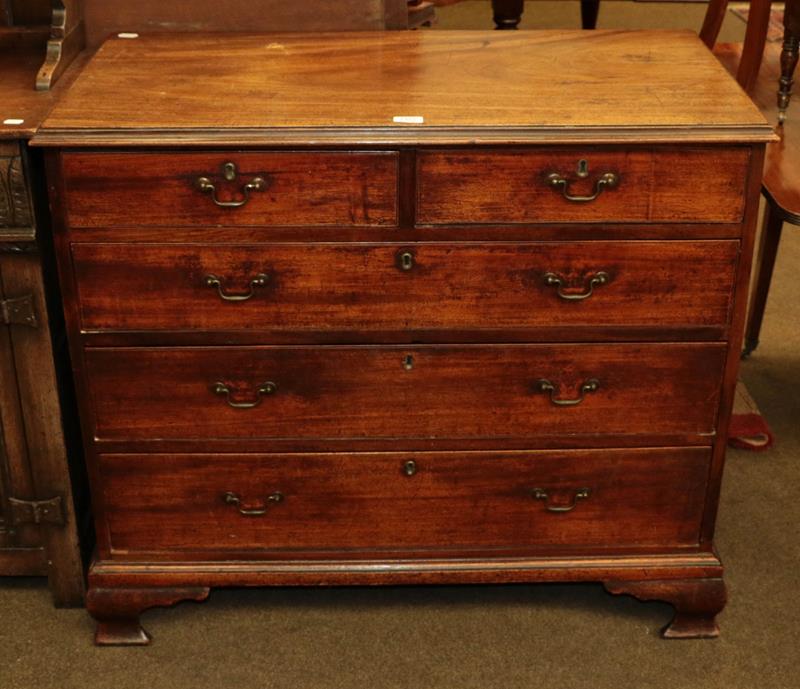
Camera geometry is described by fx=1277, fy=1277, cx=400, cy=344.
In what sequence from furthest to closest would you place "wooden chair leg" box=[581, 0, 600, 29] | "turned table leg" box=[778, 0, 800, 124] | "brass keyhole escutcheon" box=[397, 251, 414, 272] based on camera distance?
"wooden chair leg" box=[581, 0, 600, 29] → "turned table leg" box=[778, 0, 800, 124] → "brass keyhole escutcheon" box=[397, 251, 414, 272]

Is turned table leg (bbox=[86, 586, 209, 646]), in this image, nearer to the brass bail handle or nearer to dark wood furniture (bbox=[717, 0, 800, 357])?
the brass bail handle

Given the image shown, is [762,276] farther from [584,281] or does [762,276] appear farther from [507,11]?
[507,11]

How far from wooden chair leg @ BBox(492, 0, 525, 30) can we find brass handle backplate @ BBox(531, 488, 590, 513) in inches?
109

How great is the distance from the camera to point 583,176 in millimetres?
2146

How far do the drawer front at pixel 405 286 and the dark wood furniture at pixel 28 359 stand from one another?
5.2 inches

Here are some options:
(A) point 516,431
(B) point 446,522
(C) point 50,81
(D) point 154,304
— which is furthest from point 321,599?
(C) point 50,81

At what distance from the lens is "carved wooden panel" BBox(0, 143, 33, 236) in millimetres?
2168

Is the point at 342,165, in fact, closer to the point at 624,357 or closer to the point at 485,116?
the point at 485,116

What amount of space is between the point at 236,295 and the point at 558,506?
76cm

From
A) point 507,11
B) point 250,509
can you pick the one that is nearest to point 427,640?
point 250,509

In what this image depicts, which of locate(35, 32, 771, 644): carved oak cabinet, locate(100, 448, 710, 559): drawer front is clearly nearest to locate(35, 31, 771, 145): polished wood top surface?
locate(35, 32, 771, 644): carved oak cabinet

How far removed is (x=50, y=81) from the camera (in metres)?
2.36

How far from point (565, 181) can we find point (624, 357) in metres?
0.37

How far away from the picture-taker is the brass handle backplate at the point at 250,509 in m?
2.46
